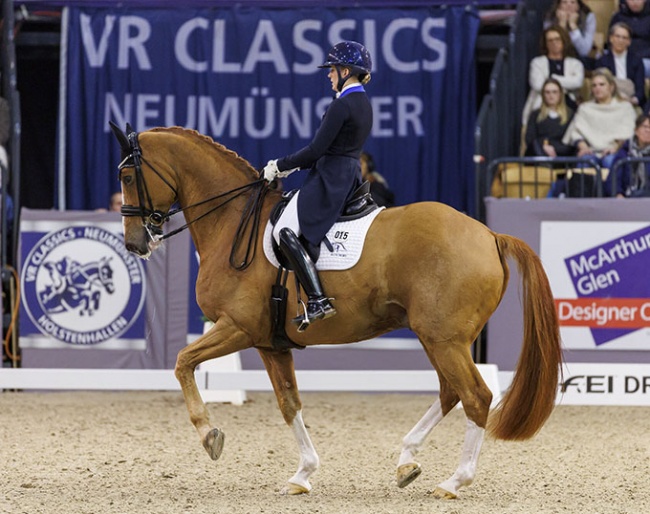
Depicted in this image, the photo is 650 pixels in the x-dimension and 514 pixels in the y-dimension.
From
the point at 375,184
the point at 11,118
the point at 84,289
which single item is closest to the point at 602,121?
the point at 375,184

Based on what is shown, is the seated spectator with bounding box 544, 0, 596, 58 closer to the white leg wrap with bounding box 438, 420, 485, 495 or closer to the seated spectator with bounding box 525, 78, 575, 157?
the seated spectator with bounding box 525, 78, 575, 157

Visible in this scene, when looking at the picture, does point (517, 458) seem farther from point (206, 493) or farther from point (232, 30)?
point (232, 30)

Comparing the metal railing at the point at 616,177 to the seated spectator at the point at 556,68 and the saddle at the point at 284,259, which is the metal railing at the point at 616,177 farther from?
the saddle at the point at 284,259

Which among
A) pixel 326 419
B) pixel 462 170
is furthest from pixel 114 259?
pixel 462 170

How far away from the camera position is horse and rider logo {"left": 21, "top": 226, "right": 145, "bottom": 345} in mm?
9867

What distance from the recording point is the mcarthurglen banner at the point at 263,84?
11836 millimetres

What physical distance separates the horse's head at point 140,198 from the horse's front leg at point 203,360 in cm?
61

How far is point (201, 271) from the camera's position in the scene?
617 centimetres

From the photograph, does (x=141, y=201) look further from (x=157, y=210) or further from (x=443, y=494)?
(x=443, y=494)

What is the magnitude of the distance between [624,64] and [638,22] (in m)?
0.46

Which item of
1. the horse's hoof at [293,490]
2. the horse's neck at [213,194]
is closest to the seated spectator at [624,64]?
the horse's neck at [213,194]

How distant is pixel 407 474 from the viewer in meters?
5.86

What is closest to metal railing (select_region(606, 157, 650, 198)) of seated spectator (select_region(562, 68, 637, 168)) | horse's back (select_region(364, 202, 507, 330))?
seated spectator (select_region(562, 68, 637, 168))

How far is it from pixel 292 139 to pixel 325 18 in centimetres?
123
